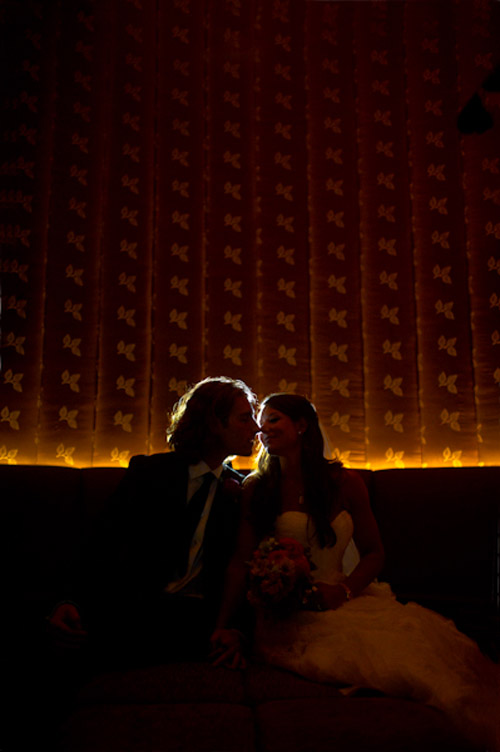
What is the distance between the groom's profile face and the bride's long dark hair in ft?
0.56

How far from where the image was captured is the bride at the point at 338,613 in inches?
64.5

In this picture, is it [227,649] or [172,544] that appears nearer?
[227,649]

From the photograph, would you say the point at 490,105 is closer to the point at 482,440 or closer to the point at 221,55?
the point at 221,55

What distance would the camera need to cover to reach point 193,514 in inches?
91.1

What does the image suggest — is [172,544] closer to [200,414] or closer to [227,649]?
[227,649]

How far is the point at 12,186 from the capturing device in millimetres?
3377

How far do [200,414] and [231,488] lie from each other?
346 mm

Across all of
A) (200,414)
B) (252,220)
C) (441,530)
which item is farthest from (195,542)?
(252,220)

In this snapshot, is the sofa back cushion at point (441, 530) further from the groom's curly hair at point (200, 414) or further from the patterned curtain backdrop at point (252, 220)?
the groom's curly hair at point (200, 414)

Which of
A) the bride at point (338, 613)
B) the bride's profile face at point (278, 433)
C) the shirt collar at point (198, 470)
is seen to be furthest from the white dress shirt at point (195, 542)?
the bride's profile face at point (278, 433)

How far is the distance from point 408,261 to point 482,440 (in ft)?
3.63

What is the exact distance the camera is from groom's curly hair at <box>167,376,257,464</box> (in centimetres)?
251

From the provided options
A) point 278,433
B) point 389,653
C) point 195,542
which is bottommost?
point 389,653

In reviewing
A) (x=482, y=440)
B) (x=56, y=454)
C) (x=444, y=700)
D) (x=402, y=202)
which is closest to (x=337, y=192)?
(x=402, y=202)
